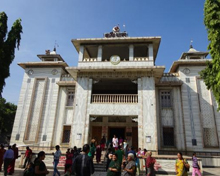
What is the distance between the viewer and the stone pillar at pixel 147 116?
1249cm

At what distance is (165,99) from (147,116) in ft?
14.9

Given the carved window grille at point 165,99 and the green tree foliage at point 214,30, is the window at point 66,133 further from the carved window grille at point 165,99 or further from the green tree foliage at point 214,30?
the green tree foliage at point 214,30

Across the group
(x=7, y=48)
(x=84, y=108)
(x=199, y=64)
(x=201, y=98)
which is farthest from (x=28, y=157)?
(x=199, y=64)

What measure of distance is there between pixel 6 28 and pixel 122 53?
10631 mm

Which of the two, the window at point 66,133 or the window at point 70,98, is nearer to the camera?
the window at point 66,133

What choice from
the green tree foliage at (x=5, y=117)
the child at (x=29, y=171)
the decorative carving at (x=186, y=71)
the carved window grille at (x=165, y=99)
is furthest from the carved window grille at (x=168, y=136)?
the green tree foliage at (x=5, y=117)

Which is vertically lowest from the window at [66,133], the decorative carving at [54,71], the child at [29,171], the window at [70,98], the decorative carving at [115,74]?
the child at [29,171]

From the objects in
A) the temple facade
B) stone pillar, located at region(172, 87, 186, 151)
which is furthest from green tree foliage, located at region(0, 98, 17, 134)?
stone pillar, located at region(172, 87, 186, 151)

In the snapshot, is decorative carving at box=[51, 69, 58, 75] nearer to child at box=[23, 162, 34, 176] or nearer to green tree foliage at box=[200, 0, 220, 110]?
green tree foliage at box=[200, 0, 220, 110]

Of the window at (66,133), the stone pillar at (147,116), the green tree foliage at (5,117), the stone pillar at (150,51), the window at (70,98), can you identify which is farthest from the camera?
the green tree foliage at (5,117)

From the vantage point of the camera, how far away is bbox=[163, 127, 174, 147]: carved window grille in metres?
15.4

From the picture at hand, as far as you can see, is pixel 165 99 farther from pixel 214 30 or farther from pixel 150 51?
pixel 214 30

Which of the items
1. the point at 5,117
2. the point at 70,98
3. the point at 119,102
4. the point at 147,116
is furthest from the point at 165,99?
the point at 5,117

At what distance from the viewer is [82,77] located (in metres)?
14.8
